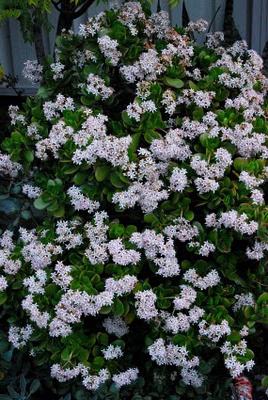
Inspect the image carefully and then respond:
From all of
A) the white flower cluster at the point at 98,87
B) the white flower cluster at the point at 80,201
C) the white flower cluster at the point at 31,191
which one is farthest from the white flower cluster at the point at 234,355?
the white flower cluster at the point at 98,87

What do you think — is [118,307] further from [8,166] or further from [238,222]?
[8,166]

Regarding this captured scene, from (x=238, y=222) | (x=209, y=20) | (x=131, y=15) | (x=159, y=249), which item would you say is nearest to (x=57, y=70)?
(x=131, y=15)

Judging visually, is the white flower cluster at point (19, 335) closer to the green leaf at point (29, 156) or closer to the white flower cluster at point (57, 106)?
the green leaf at point (29, 156)

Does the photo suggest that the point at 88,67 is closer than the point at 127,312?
No

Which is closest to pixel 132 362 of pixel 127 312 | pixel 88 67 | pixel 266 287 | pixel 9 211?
pixel 127 312

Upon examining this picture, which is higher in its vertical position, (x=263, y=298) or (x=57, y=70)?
(x=57, y=70)

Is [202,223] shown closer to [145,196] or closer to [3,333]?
[145,196]
